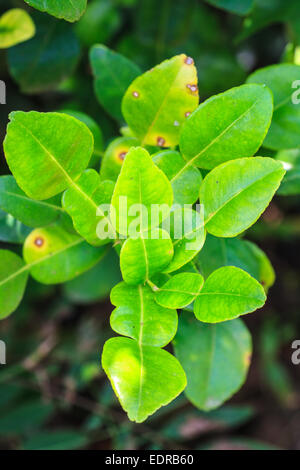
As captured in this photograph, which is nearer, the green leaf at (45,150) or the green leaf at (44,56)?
the green leaf at (45,150)

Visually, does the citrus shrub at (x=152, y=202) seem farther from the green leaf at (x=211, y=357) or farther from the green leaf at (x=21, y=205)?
the green leaf at (x=211, y=357)

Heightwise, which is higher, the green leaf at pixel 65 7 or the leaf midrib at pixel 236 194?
the green leaf at pixel 65 7

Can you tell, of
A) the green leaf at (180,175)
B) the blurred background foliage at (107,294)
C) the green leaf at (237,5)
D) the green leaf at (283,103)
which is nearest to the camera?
the green leaf at (180,175)

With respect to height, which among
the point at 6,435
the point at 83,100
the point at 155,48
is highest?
the point at 155,48

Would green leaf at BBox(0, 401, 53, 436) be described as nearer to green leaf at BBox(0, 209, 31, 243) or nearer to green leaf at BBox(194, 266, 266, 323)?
green leaf at BBox(0, 209, 31, 243)

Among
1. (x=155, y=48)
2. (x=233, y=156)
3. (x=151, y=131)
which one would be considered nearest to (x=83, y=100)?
(x=155, y=48)

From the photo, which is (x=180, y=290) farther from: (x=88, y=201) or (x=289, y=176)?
(x=289, y=176)

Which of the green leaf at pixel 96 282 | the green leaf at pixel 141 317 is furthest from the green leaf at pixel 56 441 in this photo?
the green leaf at pixel 141 317

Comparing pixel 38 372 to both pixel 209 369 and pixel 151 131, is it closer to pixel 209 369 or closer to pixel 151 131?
pixel 209 369
